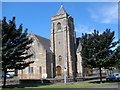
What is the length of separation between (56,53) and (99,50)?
22.2m

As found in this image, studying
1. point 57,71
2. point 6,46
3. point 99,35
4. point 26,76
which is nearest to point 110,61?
point 99,35

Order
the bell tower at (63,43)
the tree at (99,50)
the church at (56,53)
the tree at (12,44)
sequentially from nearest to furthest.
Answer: the tree at (12,44)
the tree at (99,50)
the church at (56,53)
the bell tower at (63,43)

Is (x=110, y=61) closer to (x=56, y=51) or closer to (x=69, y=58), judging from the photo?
(x=69, y=58)

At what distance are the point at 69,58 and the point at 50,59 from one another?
4.99 m

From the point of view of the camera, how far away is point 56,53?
44812mm

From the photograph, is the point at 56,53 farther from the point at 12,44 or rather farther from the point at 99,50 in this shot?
the point at 12,44

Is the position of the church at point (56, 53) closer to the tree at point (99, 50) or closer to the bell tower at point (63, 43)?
the bell tower at point (63, 43)

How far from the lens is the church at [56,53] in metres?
41.8

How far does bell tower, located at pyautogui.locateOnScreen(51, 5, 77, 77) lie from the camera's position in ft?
140

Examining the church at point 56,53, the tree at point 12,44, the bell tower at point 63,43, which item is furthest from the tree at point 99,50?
the bell tower at point 63,43

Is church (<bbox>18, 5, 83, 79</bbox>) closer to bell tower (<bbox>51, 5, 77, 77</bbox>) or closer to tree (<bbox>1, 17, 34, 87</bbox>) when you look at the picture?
bell tower (<bbox>51, 5, 77, 77</bbox>)

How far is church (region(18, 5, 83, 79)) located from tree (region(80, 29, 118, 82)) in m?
16.0

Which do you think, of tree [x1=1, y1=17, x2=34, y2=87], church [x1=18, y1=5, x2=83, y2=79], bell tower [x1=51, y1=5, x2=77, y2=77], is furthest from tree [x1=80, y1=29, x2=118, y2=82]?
bell tower [x1=51, y1=5, x2=77, y2=77]

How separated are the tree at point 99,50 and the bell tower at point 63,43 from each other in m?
17.9
